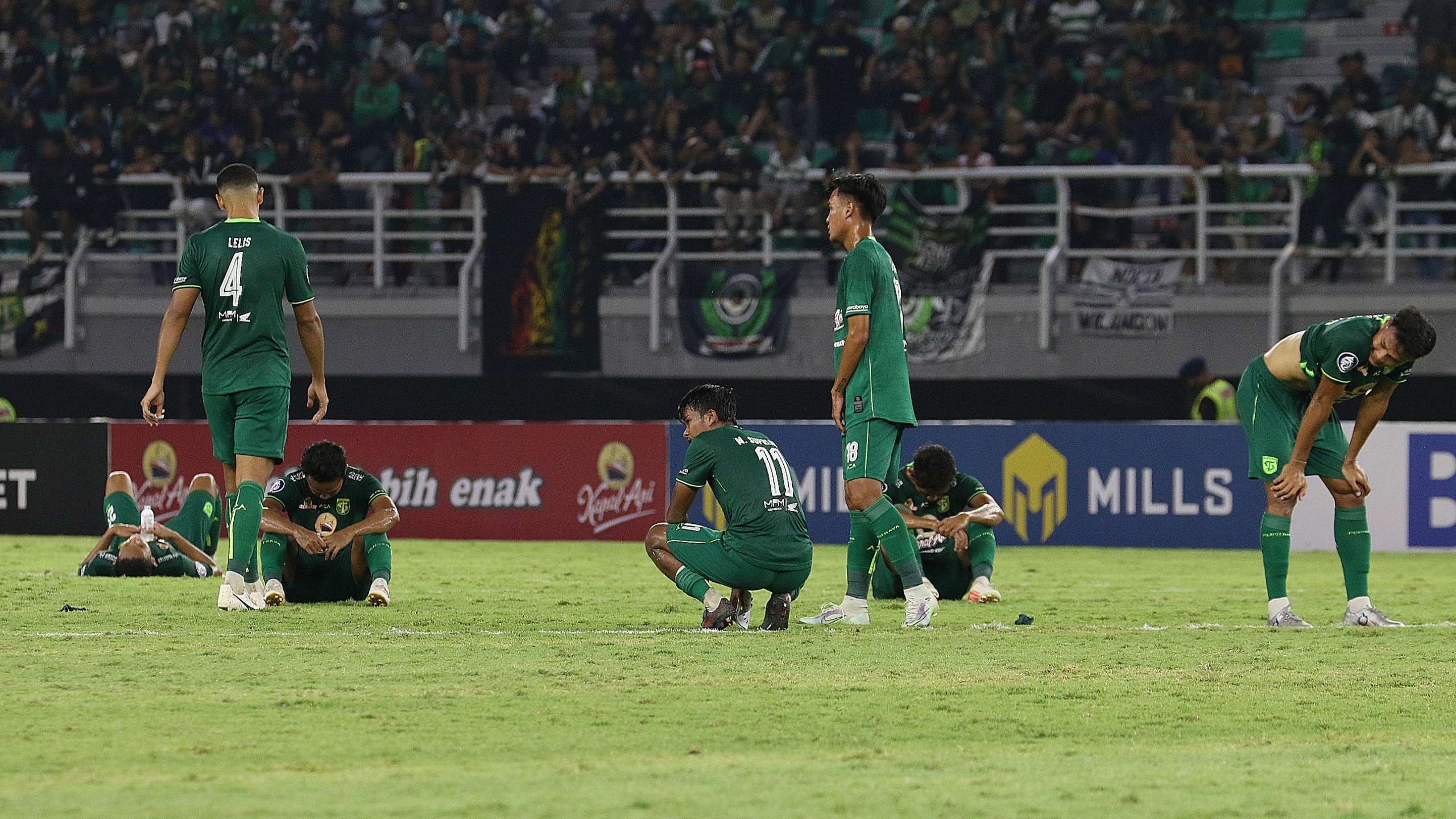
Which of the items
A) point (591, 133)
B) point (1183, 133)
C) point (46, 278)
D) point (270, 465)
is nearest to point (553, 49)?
point (591, 133)

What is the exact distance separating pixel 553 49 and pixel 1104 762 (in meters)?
20.9

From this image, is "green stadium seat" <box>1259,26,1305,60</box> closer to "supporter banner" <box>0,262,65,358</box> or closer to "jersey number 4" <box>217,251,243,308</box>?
"supporter banner" <box>0,262,65,358</box>

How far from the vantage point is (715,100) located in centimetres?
2327

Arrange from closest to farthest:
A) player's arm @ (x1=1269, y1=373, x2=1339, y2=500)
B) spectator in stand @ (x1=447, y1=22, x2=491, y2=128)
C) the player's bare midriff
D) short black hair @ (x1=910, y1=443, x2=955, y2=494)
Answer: player's arm @ (x1=1269, y1=373, x2=1339, y2=500) < the player's bare midriff < short black hair @ (x1=910, y1=443, x2=955, y2=494) < spectator in stand @ (x1=447, y1=22, x2=491, y2=128)

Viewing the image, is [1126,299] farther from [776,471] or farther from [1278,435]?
[776,471]

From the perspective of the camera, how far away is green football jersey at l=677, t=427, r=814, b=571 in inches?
350

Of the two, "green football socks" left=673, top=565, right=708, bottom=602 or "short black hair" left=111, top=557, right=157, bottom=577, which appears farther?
"short black hair" left=111, top=557, right=157, bottom=577

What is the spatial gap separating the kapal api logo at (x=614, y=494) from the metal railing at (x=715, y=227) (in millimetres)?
3830

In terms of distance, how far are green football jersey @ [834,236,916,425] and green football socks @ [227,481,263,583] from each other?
2937 mm

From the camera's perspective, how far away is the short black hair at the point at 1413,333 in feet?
29.6

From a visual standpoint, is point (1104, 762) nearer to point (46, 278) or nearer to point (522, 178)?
point (522, 178)

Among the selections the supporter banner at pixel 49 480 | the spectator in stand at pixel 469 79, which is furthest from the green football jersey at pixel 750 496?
the spectator in stand at pixel 469 79

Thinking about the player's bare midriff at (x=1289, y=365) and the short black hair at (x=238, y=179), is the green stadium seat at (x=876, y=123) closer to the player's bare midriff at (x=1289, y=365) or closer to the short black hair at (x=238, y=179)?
the player's bare midriff at (x=1289, y=365)

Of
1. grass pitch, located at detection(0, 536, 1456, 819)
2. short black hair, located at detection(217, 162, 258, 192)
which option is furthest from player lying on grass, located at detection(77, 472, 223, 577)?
short black hair, located at detection(217, 162, 258, 192)
